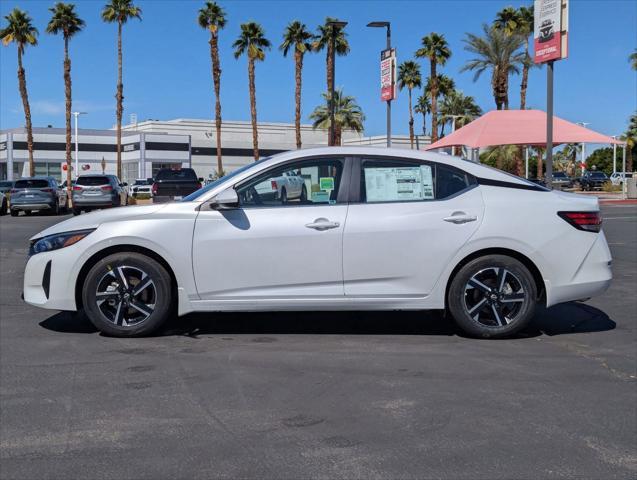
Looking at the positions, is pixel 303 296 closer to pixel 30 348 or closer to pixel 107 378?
pixel 107 378

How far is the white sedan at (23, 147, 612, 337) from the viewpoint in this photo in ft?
20.4

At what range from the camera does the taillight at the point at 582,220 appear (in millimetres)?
6379

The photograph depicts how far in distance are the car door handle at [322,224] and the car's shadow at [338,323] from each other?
3.55 feet

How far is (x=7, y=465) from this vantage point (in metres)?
3.68

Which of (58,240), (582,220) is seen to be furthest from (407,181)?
(58,240)

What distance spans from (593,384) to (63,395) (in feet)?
11.9

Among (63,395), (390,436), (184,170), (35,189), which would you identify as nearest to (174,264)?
(63,395)

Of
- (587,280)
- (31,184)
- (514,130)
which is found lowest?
(587,280)

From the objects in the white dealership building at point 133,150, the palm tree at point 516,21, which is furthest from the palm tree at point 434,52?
the white dealership building at point 133,150

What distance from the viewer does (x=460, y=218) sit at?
625 cm

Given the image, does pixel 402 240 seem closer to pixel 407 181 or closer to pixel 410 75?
pixel 407 181

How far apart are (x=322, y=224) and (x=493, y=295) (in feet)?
5.29

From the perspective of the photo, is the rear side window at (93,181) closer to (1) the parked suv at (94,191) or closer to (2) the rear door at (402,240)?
(1) the parked suv at (94,191)

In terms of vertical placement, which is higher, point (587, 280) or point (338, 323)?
point (587, 280)
